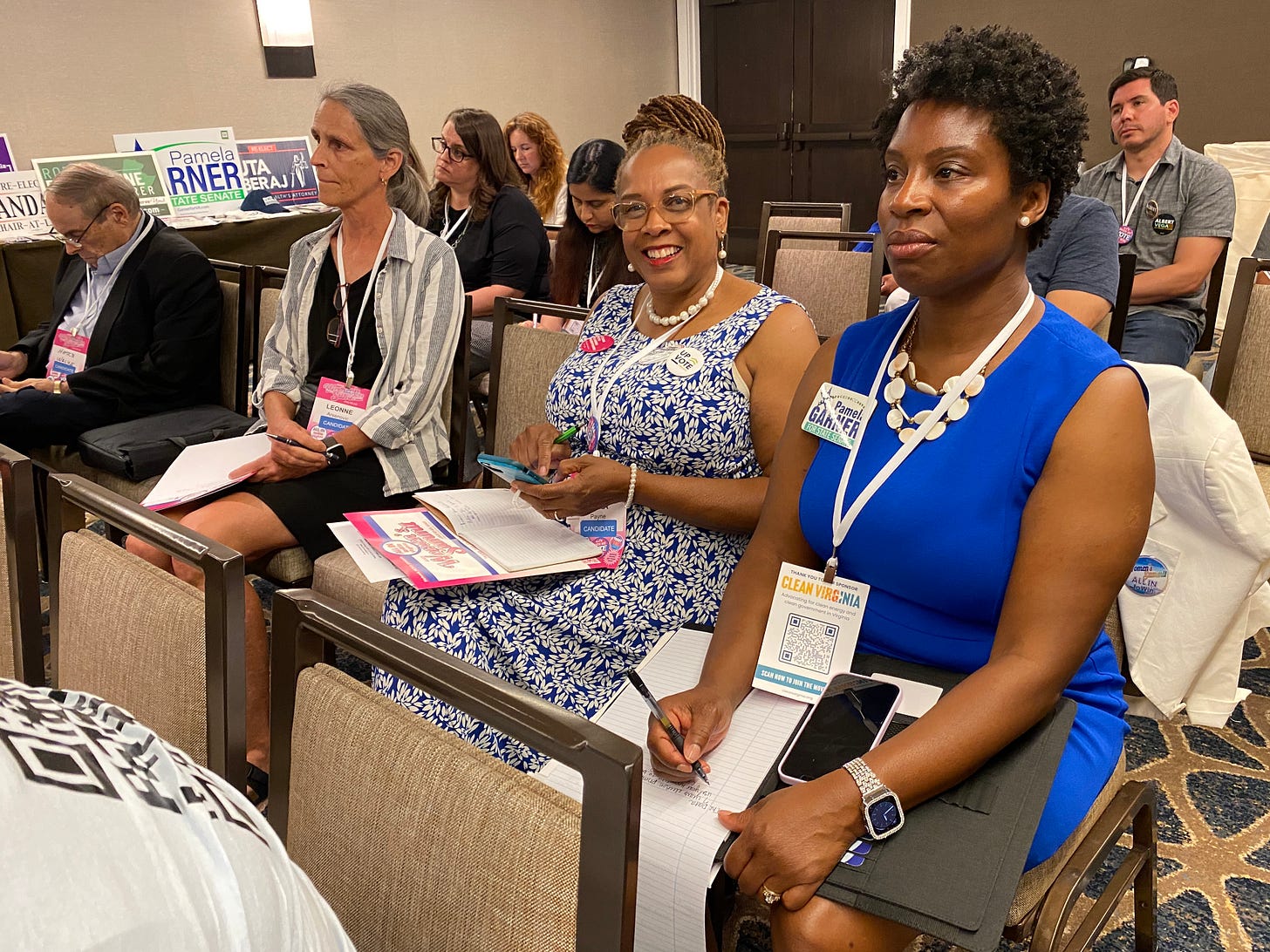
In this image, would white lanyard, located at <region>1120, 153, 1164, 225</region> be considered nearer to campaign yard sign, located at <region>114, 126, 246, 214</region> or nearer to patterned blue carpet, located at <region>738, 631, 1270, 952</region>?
patterned blue carpet, located at <region>738, 631, 1270, 952</region>

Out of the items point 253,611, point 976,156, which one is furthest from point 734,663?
point 253,611

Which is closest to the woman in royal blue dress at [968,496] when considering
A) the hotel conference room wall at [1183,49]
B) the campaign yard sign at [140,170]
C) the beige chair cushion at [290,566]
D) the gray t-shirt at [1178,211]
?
the beige chair cushion at [290,566]

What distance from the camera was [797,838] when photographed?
1018 millimetres

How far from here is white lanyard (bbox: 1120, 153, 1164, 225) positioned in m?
3.67

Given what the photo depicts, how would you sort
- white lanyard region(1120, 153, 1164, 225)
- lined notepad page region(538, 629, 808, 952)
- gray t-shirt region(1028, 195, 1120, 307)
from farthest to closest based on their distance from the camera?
white lanyard region(1120, 153, 1164, 225)
gray t-shirt region(1028, 195, 1120, 307)
lined notepad page region(538, 629, 808, 952)

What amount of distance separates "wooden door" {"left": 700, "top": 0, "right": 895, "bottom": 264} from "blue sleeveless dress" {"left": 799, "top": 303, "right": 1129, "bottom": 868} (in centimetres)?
736

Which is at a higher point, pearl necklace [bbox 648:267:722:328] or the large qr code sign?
pearl necklace [bbox 648:267:722:328]

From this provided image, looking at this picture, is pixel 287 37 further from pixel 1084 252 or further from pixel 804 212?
pixel 1084 252

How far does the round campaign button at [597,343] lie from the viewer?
1951 mm

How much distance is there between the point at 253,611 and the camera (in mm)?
2146

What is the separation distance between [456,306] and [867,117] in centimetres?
680

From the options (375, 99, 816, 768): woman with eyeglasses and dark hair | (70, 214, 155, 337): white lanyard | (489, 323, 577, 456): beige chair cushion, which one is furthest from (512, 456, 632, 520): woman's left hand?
(70, 214, 155, 337): white lanyard

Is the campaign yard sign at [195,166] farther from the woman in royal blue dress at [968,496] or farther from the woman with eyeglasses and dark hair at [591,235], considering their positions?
the woman in royal blue dress at [968,496]

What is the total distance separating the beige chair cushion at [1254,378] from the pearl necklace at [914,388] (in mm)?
1499
